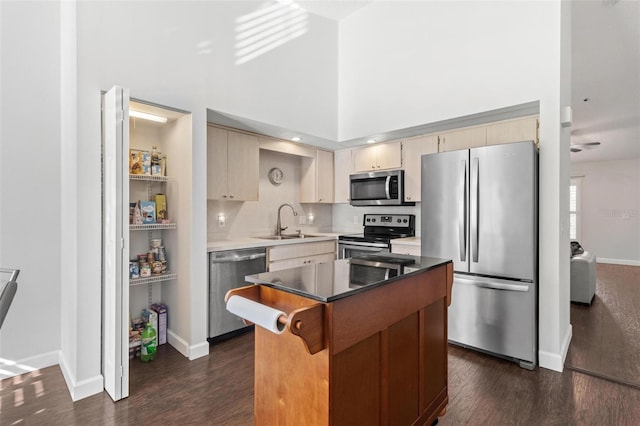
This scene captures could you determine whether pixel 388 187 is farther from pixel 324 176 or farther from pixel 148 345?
pixel 148 345

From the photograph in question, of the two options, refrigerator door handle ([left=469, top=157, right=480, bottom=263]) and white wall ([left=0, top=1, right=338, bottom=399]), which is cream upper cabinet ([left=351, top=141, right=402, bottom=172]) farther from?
white wall ([left=0, top=1, right=338, bottom=399])

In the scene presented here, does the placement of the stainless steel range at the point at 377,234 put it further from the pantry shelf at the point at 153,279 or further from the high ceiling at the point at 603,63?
the high ceiling at the point at 603,63

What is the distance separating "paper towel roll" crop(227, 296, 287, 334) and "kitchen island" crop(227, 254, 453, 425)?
3cm

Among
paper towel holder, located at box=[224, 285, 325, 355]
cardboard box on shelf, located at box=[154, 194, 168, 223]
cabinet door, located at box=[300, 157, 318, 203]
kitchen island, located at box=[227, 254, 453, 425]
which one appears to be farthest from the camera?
cabinet door, located at box=[300, 157, 318, 203]

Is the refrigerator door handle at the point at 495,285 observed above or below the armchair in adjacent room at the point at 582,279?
above

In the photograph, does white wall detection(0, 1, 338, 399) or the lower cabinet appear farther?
the lower cabinet

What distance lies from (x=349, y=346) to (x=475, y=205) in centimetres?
210

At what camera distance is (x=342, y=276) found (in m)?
1.69

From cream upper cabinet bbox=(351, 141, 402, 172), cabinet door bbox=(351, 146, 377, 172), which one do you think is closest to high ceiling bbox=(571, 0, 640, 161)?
cream upper cabinet bbox=(351, 141, 402, 172)

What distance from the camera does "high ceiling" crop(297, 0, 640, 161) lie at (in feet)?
10.3

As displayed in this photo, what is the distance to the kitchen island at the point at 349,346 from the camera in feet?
4.26

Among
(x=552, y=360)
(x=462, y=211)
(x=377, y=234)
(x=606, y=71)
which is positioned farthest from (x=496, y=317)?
(x=606, y=71)

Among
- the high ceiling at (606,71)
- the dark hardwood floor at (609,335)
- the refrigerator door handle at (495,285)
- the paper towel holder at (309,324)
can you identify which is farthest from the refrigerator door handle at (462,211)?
the paper towel holder at (309,324)

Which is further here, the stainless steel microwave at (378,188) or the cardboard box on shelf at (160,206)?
the stainless steel microwave at (378,188)
